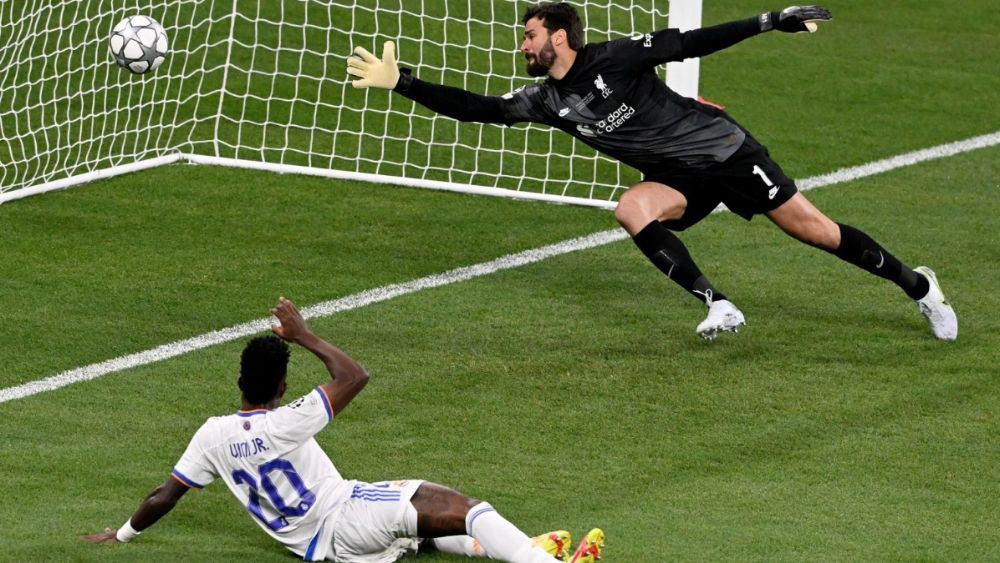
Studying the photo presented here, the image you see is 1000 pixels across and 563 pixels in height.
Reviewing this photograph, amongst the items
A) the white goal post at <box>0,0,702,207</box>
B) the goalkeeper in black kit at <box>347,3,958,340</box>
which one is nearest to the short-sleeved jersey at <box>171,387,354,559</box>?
the goalkeeper in black kit at <box>347,3,958,340</box>

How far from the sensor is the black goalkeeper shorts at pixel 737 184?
404 inches

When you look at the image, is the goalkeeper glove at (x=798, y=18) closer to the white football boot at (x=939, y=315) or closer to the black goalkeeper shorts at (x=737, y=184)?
the black goalkeeper shorts at (x=737, y=184)

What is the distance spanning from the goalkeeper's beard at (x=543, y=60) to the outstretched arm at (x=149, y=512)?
4.05 meters

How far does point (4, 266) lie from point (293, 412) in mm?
5116

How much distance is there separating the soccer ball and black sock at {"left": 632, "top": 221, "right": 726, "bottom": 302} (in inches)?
149

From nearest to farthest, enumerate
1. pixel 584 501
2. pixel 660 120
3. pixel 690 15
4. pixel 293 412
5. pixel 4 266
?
pixel 293 412 → pixel 584 501 → pixel 660 120 → pixel 4 266 → pixel 690 15

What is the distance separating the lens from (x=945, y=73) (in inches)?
653

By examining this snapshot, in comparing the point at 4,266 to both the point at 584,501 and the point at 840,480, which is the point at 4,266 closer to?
the point at 584,501

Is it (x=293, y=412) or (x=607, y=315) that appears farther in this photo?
(x=607, y=315)

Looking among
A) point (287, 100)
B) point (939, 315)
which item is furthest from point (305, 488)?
point (287, 100)

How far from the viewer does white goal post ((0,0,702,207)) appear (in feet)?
44.9

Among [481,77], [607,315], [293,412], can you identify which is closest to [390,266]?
[607,315]

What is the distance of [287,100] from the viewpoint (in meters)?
14.9

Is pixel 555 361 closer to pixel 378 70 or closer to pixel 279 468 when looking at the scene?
pixel 378 70
